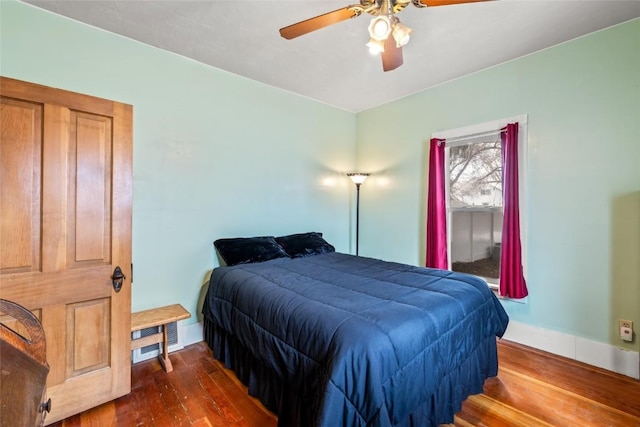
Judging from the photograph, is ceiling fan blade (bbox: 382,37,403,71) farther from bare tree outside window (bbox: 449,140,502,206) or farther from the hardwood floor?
the hardwood floor

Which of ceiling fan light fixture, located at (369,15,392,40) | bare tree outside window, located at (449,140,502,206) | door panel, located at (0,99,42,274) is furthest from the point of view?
bare tree outside window, located at (449,140,502,206)

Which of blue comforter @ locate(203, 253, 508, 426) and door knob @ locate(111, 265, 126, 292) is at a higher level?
door knob @ locate(111, 265, 126, 292)

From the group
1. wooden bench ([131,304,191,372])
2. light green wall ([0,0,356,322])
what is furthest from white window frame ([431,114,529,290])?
wooden bench ([131,304,191,372])

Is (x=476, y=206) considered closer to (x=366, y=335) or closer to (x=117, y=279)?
(x=366, y=335)

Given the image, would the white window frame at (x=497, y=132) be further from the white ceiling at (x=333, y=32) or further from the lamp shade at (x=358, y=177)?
the lamp shade at (x=358, y=177)

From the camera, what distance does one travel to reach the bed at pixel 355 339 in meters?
1.30

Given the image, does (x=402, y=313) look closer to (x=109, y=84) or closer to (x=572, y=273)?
(x=572, y=273)

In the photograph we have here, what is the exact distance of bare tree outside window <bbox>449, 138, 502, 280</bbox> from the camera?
120 inches

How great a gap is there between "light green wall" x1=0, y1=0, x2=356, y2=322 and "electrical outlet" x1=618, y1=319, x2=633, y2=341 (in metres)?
2.99

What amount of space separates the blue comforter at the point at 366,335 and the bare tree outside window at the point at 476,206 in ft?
3.59

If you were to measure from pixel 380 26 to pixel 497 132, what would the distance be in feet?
6.67

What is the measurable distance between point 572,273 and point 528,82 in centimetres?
175

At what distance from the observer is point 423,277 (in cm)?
227

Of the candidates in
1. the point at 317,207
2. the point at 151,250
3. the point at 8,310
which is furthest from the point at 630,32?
the point at 151,250
